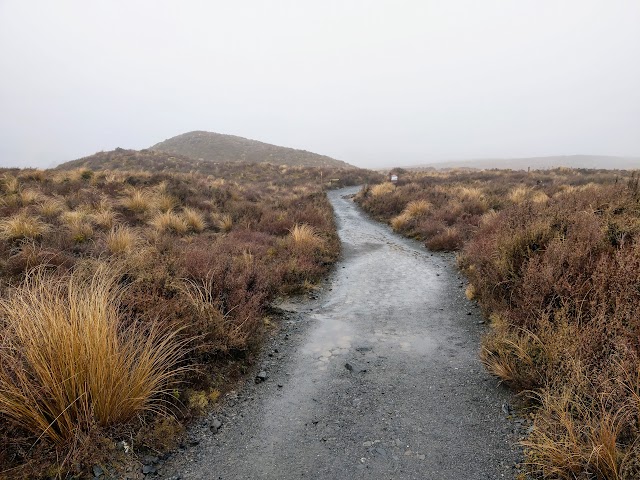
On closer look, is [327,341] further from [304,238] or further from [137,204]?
[137,204]

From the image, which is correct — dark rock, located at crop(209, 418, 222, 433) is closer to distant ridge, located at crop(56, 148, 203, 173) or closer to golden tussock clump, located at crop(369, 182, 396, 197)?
golden tussock clump, located at crop(369, 182, 396, 197)

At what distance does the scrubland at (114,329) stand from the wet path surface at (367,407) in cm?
53

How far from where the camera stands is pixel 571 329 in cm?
361

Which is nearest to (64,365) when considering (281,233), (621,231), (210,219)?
(621,231)

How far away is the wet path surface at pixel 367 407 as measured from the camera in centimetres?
318

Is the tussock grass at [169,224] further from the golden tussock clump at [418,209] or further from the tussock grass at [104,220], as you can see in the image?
the golden tussock clump at [418,209]

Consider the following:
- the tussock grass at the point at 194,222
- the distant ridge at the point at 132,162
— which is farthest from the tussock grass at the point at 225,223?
the distant ridge at the point at 132,162

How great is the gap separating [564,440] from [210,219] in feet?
38.9

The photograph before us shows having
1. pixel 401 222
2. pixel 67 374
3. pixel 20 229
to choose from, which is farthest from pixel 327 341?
pixel 401 222

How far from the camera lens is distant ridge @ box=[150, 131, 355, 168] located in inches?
2448

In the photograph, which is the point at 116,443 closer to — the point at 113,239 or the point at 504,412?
the point at 504,412

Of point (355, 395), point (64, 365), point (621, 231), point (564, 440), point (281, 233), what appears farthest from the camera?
point (281, 233)

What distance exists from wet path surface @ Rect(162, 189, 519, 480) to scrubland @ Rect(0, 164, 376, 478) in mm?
527

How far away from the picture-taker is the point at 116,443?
310 cm
